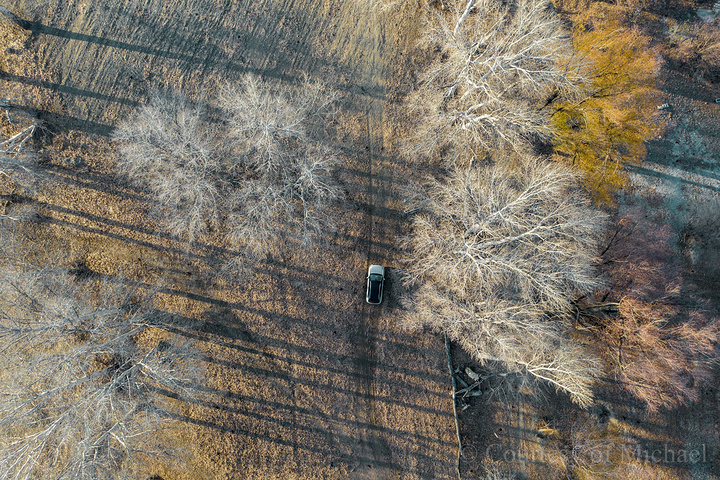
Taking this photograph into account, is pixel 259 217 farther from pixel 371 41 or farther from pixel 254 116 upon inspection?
pixel 371 41

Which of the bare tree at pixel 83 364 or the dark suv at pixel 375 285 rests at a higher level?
the dark suv at pixel 375 285

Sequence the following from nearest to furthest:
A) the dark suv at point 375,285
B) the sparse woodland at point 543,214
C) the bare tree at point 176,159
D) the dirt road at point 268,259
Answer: the sparse woodland at point 543,214 → the bare tree at point 176,159 → the dirt road at point 268,259 → the dark suv at point 375,285

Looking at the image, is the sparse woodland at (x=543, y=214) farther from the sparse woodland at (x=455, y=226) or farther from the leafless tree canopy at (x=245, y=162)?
the leafless tree canopy at (x=245, y=162)

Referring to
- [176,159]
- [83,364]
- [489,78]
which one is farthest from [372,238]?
[83,364]

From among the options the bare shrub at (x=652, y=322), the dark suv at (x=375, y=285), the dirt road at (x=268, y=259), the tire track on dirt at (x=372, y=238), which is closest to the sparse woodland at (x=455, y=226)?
the bare shrub at (x=652, y=322)

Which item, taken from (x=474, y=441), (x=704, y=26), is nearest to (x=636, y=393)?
(x=474, y=441)

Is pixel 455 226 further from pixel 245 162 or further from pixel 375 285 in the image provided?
pixel 245 162
